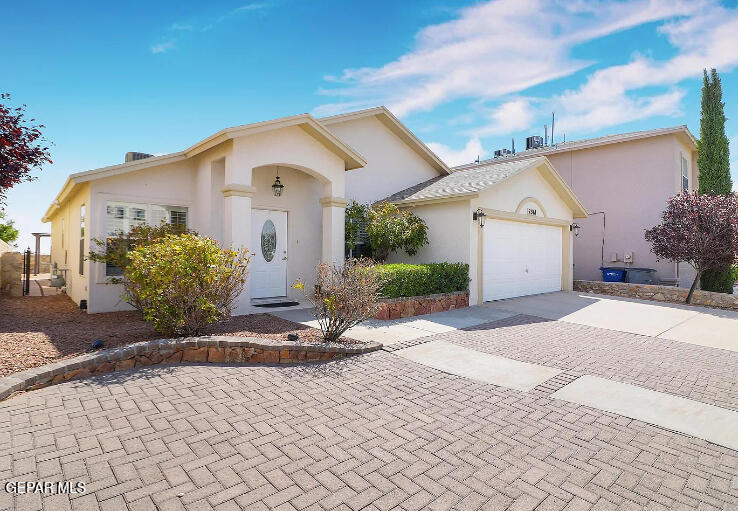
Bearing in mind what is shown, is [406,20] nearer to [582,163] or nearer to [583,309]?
[583,309]

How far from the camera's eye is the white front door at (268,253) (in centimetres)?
1083

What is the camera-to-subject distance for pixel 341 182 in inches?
433

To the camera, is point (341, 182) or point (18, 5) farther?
Result: point (341, 182)

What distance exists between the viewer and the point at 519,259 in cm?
1327

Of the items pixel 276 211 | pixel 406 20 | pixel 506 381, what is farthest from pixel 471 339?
pixel 406 20

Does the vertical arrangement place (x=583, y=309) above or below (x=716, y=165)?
below

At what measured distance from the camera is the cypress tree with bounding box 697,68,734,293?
16188 millimetres

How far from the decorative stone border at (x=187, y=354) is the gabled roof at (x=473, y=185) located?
635 centimetres

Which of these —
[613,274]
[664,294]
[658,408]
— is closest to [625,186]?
[613,274]

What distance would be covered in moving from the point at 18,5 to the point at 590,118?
1947 cm

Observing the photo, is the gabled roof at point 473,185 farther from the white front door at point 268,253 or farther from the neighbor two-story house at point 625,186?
the white front door at point 268,253

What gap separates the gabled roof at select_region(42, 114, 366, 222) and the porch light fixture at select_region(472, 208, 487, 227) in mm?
3377

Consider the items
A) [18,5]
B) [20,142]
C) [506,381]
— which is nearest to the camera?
[506,381]

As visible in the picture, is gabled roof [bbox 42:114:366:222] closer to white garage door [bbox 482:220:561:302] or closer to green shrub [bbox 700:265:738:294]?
white garage door [bbox 482:220:561:302]
